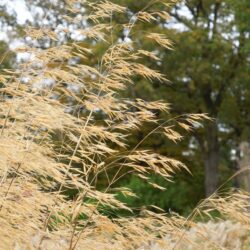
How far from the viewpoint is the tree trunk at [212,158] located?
2130cm

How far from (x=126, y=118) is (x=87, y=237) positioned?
711mm

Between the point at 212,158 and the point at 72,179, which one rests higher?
the point at 72,179

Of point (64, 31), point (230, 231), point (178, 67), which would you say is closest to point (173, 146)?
point (178, 67)

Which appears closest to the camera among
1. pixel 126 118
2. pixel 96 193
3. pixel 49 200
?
pixel 96 193

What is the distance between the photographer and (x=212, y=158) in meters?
21.8

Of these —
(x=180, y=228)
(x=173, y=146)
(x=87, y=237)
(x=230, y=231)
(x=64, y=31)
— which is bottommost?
(x=173, y=146)

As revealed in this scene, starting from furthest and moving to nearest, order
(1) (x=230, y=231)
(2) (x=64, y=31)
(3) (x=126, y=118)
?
(1) (x=230, y=231), (2) (x=64, y=31), (3) (x=126, y=118)

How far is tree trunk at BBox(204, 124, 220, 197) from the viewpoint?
2130cm

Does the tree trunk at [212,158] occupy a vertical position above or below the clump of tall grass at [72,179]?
below

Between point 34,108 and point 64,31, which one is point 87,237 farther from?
point 64,31

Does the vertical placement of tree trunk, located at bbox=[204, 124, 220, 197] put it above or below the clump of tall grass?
below

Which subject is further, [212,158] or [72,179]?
[212,158]

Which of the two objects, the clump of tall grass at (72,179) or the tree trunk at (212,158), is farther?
the tree trunk at (212,158)

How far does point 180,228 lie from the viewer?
3283mm
